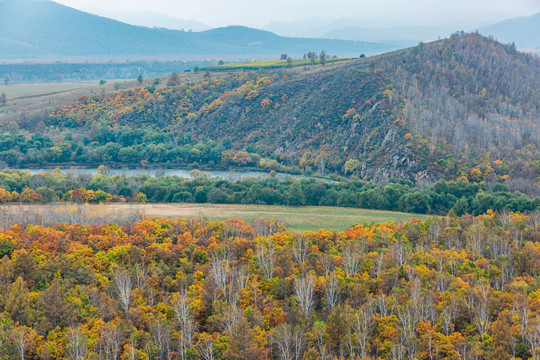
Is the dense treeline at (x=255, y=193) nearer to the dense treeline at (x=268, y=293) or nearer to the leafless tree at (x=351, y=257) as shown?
the dense treeline at (x=268, y=293)

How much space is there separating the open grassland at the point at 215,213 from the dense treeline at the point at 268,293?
11489 millimetres

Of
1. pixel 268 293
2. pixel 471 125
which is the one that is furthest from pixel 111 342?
pixel 471 125

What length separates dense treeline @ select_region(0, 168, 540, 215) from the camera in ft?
391

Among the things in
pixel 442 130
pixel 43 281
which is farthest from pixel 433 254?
pixel 442 130

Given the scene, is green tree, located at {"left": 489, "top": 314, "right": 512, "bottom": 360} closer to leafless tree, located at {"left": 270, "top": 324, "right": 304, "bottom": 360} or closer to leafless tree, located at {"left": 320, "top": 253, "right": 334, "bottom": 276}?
leafless tree, located at {"left": 270, "top": 324, "right": 304, "bottom": 360}

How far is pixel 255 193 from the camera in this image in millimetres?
126688

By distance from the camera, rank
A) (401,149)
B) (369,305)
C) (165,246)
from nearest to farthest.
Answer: (369,305) → (165,246) → (401,149)

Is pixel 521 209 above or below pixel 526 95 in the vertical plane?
below

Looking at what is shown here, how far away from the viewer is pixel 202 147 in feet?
631

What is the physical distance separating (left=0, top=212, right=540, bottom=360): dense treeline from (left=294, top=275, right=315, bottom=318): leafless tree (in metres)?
0.21

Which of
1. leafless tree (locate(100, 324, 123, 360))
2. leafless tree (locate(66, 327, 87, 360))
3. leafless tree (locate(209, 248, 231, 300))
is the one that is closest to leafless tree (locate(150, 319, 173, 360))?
leafless tree (locate(100, 324, 123, 360))

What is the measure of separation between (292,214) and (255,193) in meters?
14.1

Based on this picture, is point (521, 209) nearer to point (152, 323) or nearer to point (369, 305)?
point (369, 305)

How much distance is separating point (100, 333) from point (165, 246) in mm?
23648
